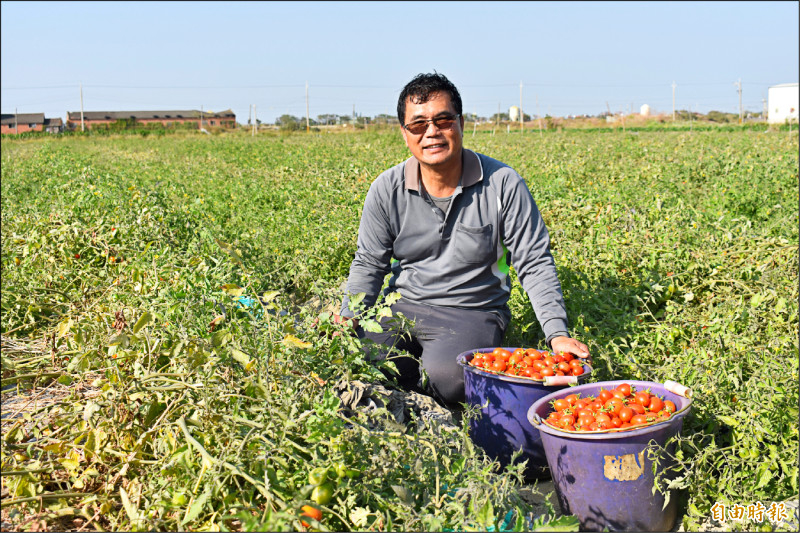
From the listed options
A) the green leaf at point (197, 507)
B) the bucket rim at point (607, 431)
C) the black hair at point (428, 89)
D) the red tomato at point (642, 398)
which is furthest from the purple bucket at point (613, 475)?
the black hair at point (428, 89)

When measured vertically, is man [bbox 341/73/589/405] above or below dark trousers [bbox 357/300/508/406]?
above

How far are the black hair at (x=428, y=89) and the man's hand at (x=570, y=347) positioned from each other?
1.10m

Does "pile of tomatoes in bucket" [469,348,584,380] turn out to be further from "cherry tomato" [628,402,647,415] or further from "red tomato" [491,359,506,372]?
"cherry tomato" [628,402,647,415]

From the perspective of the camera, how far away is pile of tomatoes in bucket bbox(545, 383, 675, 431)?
7.55ft

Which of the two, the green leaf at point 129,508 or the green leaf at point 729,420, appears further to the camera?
the green leaf at point 729,420

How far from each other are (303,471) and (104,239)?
2.92 metres

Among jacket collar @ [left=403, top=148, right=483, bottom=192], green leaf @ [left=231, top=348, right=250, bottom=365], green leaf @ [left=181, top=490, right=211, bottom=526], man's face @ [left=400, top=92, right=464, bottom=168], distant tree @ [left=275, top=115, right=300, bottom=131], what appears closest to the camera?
green leaf @ [left=181, top=490, right=211, bottom=526]

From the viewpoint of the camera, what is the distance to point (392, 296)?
224cm

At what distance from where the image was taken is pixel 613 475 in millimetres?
2332

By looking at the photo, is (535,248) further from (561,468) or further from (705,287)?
(705,287)

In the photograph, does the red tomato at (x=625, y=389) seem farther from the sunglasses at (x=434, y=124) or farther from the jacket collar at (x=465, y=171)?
the sunglasses at (x=434, y=124)

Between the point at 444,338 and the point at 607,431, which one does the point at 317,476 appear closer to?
the point at 607,431

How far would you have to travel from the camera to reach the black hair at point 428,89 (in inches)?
120

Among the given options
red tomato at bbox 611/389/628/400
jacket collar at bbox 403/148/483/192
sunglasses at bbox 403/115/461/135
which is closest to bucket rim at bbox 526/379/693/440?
red tomato at bbox 611/389/628/400
